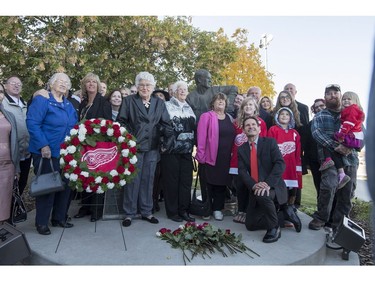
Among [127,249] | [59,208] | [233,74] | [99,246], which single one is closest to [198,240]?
[127,249]

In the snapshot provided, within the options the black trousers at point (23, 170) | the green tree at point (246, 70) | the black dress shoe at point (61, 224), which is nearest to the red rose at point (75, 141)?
the black dress shoe at point (61, 224)

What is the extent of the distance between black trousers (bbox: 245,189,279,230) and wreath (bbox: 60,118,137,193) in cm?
162

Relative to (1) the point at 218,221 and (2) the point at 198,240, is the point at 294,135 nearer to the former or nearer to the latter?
(1) the point at 218,221

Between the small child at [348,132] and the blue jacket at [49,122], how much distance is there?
345 centimetres

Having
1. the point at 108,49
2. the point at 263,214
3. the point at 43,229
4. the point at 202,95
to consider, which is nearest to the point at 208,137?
the point at 202,95

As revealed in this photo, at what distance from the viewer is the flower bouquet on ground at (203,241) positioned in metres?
4.06

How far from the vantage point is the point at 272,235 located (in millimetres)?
4492

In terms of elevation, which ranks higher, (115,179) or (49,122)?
(49,122)

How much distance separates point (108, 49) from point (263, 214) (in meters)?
8.64

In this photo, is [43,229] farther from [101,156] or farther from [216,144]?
→ [216,144]

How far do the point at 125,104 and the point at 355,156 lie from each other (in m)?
3.21

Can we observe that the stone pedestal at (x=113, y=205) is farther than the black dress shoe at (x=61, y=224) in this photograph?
Yes

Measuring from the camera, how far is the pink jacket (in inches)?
210

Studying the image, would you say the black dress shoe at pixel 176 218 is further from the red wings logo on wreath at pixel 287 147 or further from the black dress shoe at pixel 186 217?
the red wings logo on wreath at pixel 287 147
